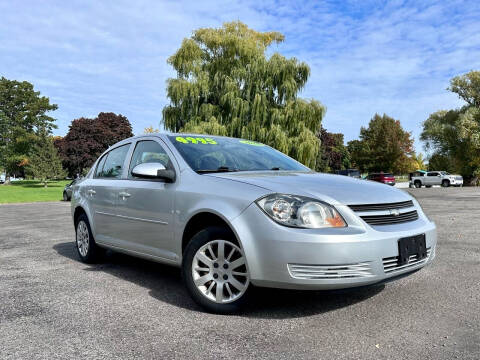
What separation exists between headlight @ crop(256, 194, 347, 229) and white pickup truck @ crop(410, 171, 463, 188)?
1690 inches

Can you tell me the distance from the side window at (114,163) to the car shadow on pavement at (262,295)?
119 cm

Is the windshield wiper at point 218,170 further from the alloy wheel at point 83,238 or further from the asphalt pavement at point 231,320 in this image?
the alloy wheel at point 83,238

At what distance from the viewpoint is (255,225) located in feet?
10.6

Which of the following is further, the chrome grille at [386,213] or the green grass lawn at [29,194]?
the green grass lawn at [29,194]

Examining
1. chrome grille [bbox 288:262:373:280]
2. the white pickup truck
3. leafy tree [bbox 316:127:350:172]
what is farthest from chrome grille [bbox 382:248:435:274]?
leafy tree [bbox 316:127:350:172]

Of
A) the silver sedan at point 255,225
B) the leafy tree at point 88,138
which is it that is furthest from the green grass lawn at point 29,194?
the silver sedan at point 255,225

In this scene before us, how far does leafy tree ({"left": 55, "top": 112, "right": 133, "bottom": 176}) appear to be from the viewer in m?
57.5

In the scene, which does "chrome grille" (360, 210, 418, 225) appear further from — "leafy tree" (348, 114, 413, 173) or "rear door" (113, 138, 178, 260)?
"leafy tree" (348, 114, 413, 173)

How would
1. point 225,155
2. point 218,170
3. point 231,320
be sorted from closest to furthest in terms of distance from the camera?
point 231,320
point 218,170
point 225,155

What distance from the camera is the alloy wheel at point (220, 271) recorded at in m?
3.44

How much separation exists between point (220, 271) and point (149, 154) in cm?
180

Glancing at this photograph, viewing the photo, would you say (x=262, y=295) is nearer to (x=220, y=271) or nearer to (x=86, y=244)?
(x=220, y=271)

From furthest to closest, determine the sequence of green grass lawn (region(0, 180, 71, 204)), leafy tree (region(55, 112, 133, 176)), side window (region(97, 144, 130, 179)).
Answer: leafy tree (region(55, 112, 133, 176)) < green grass lawn (region(0, 180, 71, 204)) < side window (region(97, 144, 130, 179))

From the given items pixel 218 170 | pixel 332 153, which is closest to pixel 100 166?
pixel 218 170
